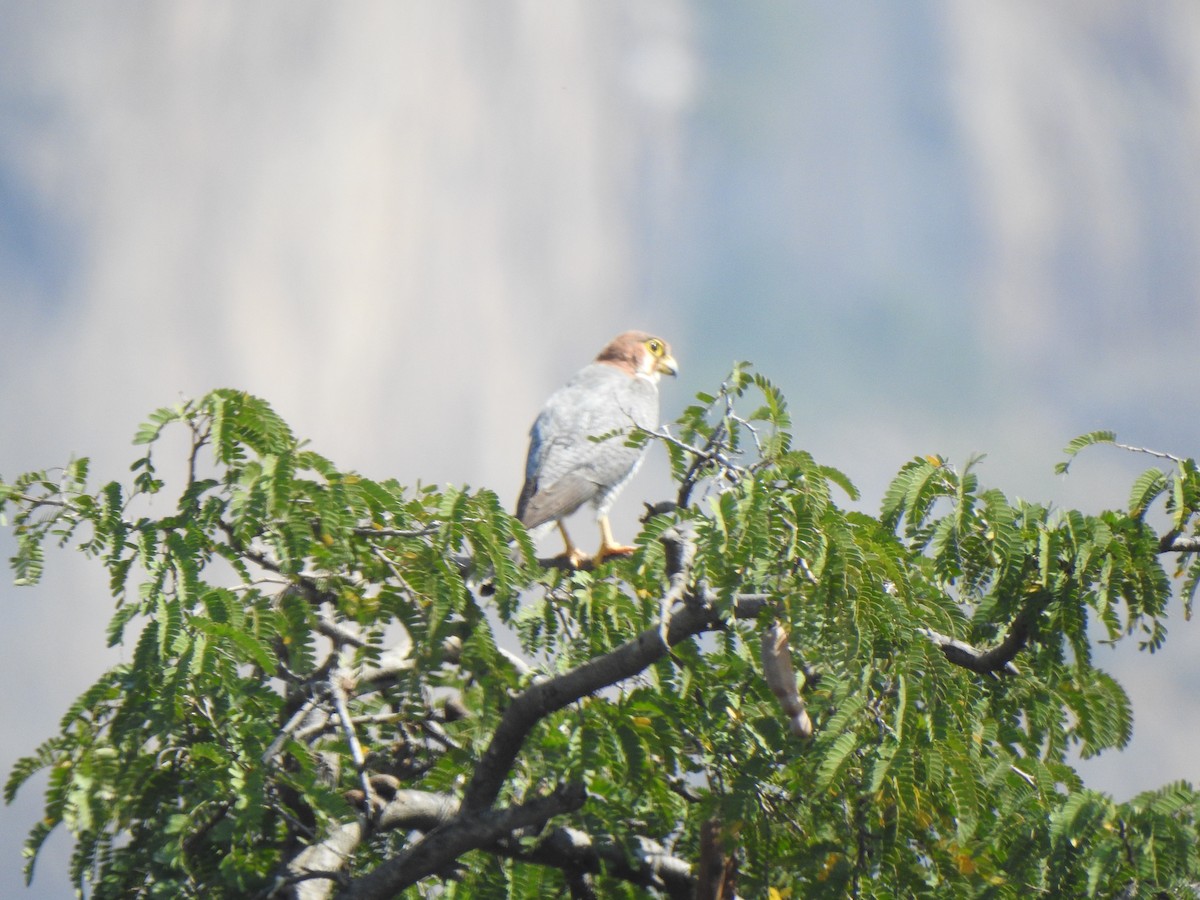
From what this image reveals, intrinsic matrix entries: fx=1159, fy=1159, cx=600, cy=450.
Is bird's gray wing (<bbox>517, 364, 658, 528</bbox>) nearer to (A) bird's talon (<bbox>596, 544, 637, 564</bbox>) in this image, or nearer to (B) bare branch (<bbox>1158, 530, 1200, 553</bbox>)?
(A) bird's talon (<bbox>596, 544, 637, 564</bbox>)

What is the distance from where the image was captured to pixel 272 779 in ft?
13.4

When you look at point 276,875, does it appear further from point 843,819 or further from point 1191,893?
point 1191,893

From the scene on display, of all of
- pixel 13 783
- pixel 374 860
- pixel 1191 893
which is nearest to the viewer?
pixel 1191 893

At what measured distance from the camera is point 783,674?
368 centimetres

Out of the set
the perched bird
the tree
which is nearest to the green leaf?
the tree

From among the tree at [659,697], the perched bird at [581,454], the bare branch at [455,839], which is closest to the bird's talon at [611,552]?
the perched bird at [581,454]

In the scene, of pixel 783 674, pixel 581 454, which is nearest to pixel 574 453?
pixel 581 454

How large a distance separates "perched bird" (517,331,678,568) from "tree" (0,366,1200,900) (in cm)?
223

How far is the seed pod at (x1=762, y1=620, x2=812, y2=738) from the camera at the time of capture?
362 cm

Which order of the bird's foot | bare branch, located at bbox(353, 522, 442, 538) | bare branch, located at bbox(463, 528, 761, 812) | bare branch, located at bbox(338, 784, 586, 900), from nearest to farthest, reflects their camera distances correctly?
bare branch, located at bbox(463, 528, 761, 812) → bare branch, located at bbox(338, 784, 586, 900) → bare branch, located at bbox(353, 522, 442, 538) → the bird's foot

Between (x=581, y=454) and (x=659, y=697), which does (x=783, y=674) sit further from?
(x=581, y=454)

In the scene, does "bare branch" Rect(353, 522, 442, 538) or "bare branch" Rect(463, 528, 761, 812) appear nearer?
"bare branch" Rect(463, 528, 761, 812)

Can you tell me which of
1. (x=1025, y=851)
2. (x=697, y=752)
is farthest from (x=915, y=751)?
(x=697, y=752)

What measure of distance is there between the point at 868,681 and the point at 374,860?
2.07 metres
